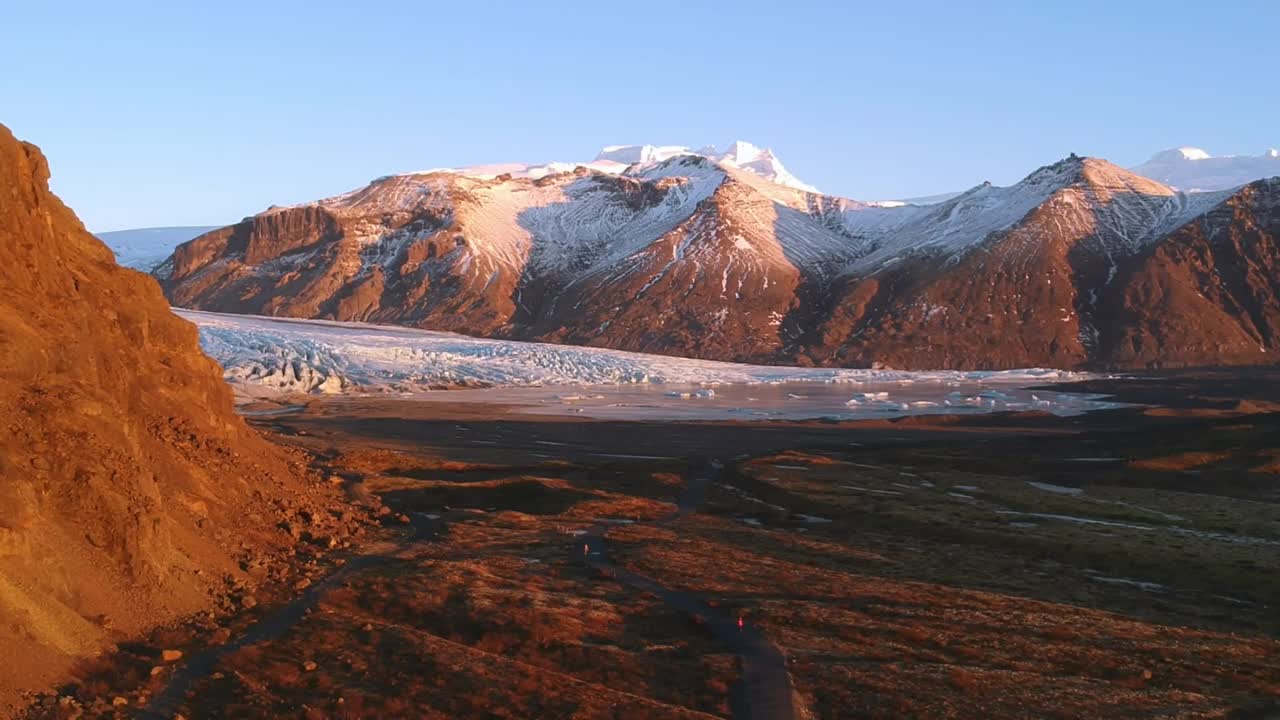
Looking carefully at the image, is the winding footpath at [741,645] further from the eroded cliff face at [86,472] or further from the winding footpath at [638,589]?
the eroded cliff face at [86,472]

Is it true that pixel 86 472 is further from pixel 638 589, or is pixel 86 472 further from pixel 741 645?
pixel 638 589

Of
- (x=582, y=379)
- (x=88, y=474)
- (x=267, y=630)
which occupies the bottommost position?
(x=267, y=630)

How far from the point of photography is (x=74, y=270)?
28531mm

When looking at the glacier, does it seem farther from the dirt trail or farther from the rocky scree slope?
the dirt trail

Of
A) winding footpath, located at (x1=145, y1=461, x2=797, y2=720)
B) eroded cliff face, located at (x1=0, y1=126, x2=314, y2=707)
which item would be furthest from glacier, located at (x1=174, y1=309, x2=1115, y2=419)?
winding footpath, located at (x1=145, y1=461, x2=797, y2=720)

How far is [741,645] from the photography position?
20.2m

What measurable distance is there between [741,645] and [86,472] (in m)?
10.8

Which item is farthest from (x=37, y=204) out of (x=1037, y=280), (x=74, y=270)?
(x=1037, y=280)

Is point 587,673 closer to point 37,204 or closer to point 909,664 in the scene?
point 909,664

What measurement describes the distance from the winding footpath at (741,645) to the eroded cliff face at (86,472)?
7.65m

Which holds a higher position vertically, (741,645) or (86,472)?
(86,472)

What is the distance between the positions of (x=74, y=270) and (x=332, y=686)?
16.2 meters

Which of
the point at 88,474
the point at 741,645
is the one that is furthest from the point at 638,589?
the point at 88,474

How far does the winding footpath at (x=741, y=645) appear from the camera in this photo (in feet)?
55.8
